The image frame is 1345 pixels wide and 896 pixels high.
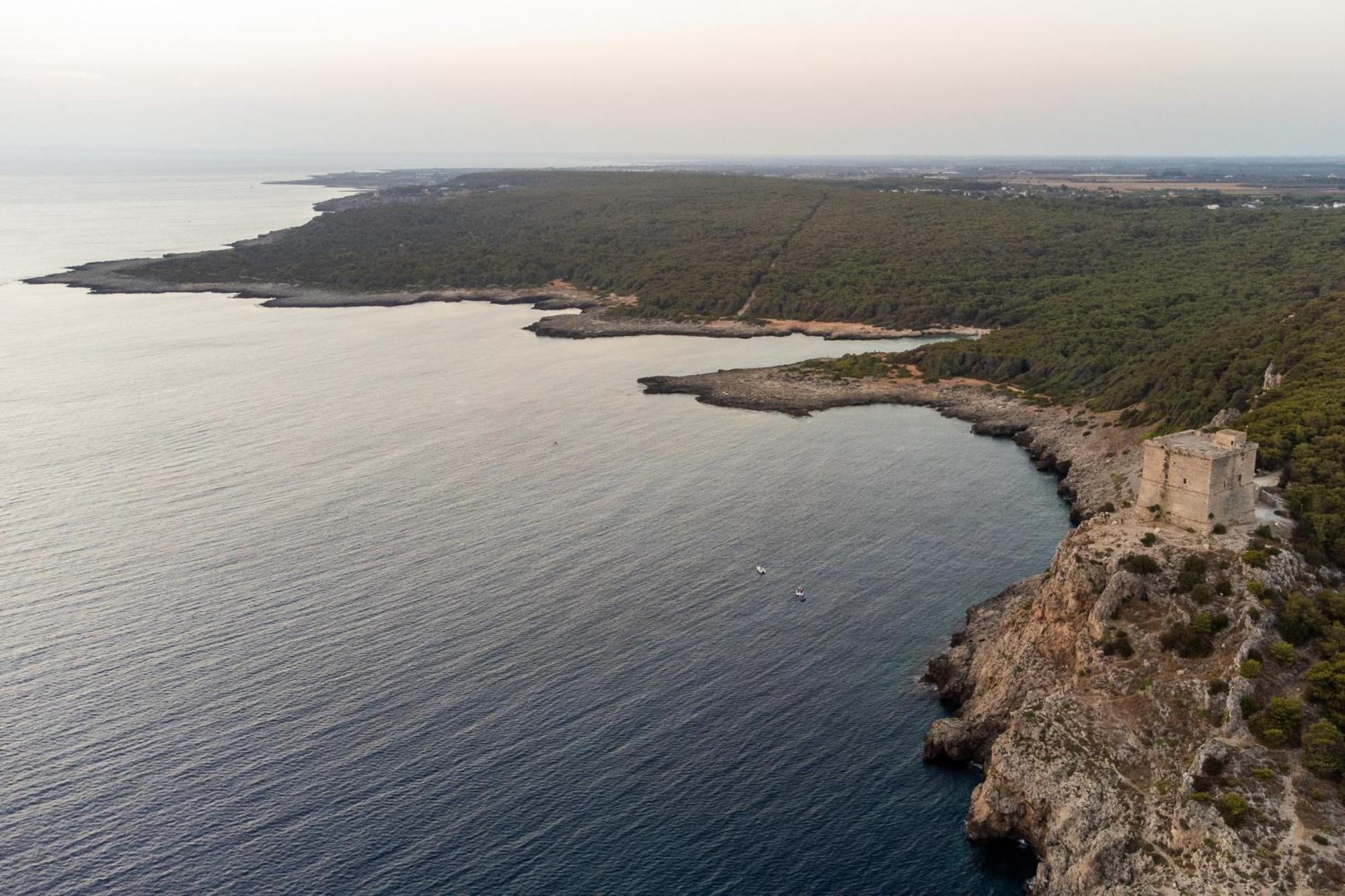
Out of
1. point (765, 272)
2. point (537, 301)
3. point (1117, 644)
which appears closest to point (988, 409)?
point (1117, 644)

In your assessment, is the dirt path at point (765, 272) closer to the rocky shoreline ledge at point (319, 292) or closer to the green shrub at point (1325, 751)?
the rocky shoreline ledge at point (319, 292)

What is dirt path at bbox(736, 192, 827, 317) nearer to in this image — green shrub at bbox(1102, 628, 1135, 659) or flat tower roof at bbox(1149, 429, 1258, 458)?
flat tower roof at bbox(1149, 429, 1258, 458)

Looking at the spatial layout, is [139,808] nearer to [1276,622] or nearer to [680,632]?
[680,632]

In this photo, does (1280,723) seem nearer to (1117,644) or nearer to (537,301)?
(1117,644)

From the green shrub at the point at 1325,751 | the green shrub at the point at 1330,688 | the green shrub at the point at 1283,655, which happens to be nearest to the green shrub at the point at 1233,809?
the green shrub at the point at 1325,751

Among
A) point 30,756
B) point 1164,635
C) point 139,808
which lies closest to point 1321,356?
point 1164,635
